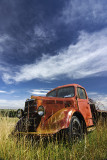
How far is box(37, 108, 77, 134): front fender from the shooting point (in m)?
2.84

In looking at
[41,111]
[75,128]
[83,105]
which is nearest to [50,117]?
[41,111]

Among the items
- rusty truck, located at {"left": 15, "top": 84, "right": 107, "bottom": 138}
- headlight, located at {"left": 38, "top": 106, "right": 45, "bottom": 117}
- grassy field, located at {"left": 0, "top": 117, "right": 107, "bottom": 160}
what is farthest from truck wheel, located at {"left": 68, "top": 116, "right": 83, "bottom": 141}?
headlight, located at {"left": 38, "top": 106, "right": 45, "bottom": 117}

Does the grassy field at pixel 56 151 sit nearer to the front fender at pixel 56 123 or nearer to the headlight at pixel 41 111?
the front fender at pixel 56 123

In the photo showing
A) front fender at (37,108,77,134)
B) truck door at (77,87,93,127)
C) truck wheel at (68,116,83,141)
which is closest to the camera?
front fender at (37,108,77,134)

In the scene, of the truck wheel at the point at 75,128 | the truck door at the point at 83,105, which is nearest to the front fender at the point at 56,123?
the truck wheel at the point at 75,128

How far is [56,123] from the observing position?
9.62 ft

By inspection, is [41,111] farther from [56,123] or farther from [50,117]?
[56,123]

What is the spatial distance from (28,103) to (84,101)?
2245 mm

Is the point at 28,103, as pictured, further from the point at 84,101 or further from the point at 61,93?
the point at 84,101

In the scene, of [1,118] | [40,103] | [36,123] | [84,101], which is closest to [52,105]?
[40,103]

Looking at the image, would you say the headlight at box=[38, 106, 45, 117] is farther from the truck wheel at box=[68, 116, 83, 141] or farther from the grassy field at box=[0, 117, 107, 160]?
the truck wheel at box=[68, 116, 83, 141]

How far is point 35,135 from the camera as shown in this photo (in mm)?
2826

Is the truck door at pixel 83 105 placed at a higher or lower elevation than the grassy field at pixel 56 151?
higher

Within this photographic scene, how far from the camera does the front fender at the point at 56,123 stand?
2837 mm
